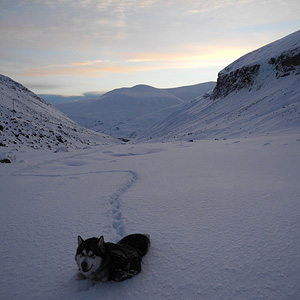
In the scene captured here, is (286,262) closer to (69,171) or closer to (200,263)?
(200,263)

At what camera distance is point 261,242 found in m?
3.11

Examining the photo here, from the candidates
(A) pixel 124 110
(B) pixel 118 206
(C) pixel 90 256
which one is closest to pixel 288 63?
(B) pixel 118 206

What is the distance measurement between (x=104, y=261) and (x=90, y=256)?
0.70 feet

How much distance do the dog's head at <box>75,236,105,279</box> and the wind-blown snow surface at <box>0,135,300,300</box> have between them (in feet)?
0.71

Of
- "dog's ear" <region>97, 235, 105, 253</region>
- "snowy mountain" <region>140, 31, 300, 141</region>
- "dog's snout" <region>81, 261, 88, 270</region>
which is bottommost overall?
"dog's snout" <region>81, 261, 88, 270</region>

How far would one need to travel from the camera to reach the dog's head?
2.50m

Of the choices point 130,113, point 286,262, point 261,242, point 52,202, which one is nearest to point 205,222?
point 261,242

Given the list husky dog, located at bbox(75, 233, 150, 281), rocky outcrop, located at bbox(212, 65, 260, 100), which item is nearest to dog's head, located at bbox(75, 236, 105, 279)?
husky dog, located at bbox(75, 233, 150, 281)

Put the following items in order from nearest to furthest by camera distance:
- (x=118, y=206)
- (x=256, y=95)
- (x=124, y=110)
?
(x=118, y=206)
(x=256, y=95)
(x=124, y=110)

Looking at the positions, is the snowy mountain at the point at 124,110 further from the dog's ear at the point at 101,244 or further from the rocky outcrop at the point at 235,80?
the dog's ear at the point at 101,244

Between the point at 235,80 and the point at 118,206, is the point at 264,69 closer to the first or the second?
the point at 235,80

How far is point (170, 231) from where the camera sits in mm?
3652

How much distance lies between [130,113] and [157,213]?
154 metres

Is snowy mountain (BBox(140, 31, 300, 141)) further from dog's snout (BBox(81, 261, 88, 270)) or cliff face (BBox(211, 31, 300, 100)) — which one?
dog's snout (BBox(81, 261, 88, 270))
